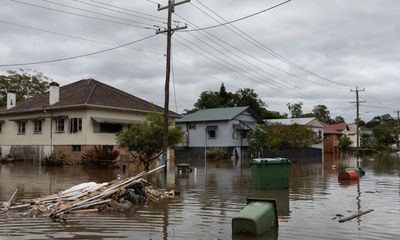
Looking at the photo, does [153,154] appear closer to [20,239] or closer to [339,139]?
[20,239]

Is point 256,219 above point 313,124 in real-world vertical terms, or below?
below

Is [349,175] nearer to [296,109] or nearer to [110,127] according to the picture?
[110,127]

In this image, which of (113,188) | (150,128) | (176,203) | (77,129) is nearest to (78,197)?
(113,188)

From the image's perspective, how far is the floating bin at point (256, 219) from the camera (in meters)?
9.64

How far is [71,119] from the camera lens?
130 ft

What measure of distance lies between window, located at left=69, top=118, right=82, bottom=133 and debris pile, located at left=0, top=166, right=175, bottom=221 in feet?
82.8

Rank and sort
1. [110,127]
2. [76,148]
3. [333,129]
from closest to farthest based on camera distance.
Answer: [76,148] < [110,127] < [333,129]

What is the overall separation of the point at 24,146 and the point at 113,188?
107 feet

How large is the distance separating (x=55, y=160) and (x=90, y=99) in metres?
5.42

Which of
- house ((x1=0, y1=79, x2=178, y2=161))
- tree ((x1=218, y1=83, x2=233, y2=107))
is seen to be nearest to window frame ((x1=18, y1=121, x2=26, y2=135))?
house ((x1=0, y1=79, x2=178, y2=161))

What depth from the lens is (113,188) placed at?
544 inches

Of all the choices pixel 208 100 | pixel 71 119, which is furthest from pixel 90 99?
pixel 208 100

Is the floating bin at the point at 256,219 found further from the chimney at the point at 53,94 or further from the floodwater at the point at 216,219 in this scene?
the chimney at the point at 53,94

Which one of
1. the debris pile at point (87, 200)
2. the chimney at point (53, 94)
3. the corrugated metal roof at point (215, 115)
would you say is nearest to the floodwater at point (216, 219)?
the debris pile at point (87, 200)
